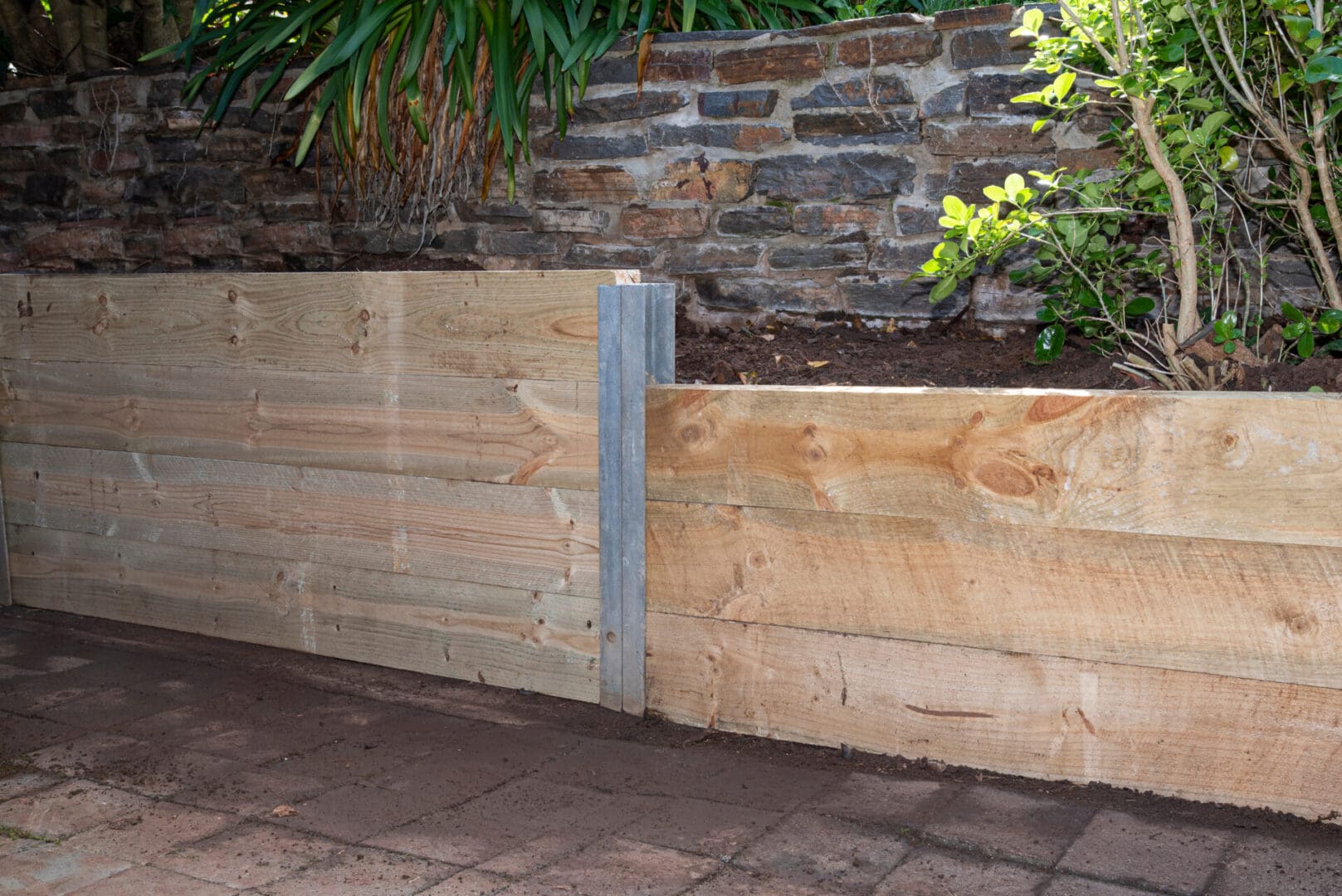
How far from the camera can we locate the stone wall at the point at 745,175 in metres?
3.43

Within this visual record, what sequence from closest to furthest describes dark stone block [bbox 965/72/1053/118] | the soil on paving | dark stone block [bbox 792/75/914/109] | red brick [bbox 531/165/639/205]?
the soil on paving → dark stone block [bbox 965/72/1053/118] → dark stone block [bbox 792/75/914/109] → red brick [bbox 531/165/639/205]

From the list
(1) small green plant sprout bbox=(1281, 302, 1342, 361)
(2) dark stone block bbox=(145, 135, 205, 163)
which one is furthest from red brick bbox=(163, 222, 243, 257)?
(1) small green plant sprout bbox=(1281, 302, 1342, 361)

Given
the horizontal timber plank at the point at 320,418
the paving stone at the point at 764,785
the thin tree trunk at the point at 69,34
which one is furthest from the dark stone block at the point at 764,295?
the thin tree trunk at the point at 69,34

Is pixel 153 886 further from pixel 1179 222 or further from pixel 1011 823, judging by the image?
pixel 1179 222

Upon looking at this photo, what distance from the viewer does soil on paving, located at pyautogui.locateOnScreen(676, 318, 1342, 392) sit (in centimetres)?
318

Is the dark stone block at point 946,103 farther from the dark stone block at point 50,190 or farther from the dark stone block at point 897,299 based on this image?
the dark stone block at point 50,190

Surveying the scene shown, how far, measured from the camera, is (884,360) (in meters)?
3.37

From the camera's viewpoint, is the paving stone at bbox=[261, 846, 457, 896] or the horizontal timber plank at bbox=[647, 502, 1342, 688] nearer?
the paving stone at bbox=[261, 846, 457, 896]

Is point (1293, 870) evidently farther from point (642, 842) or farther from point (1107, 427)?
point (642, 842)

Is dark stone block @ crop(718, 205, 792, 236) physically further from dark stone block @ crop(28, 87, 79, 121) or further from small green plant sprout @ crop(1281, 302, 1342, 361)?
dark stone block @ crop(28, 87, 79, 121)

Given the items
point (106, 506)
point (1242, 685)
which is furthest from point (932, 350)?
point (106, 506)

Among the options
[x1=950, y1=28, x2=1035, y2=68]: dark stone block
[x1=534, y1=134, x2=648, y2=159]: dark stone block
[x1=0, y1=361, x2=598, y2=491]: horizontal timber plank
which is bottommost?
[x1=0, y1=361, x2=598, y2=491]: horizontal timber plank

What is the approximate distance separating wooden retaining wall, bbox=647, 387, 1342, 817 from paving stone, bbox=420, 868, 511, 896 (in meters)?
0.81

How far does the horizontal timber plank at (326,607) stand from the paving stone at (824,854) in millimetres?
800
